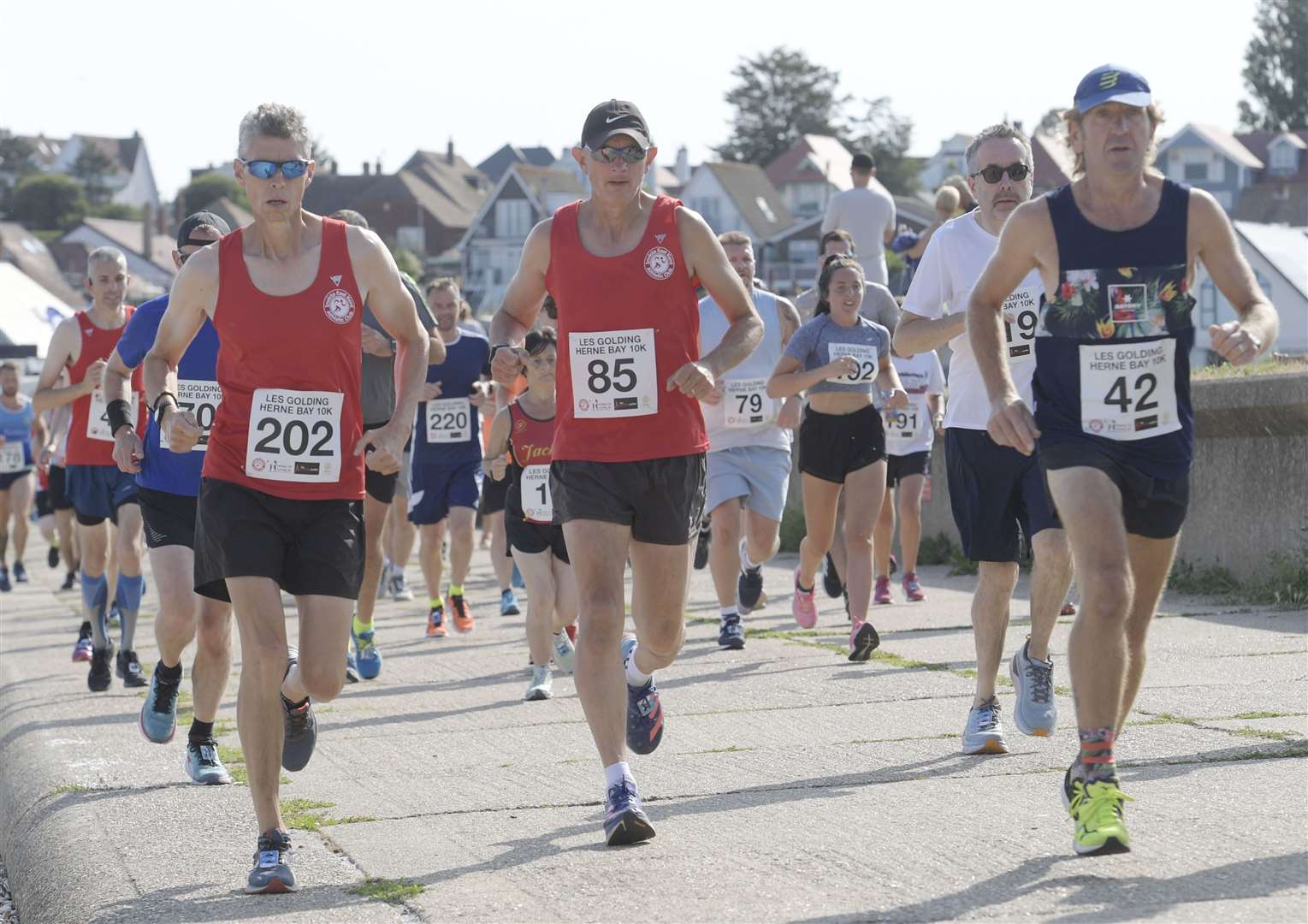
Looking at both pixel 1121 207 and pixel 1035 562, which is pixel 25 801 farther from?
pixel 1121 207

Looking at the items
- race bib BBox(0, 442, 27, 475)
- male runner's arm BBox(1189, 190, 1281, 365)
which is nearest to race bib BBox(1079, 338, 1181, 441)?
male runner's arm BBox(1189, 190, 1281, 365)

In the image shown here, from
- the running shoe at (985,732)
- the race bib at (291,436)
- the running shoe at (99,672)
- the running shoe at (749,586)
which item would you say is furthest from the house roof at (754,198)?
the race bib at (291,436)

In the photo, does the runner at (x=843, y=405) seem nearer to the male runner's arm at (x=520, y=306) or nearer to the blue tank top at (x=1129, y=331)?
the male runner's arm at (x=520, y=306)

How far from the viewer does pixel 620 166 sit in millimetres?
6203

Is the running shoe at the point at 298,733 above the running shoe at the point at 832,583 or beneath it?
above

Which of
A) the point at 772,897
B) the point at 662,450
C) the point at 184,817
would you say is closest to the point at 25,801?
the point at 184,817

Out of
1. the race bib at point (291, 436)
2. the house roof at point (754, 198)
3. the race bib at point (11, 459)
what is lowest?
the race bib at point (11, 459)

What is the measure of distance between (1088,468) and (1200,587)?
22.0 ft

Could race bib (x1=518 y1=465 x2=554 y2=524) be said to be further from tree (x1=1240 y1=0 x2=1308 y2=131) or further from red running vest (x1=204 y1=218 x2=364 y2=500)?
tree (x1=1240 y1=0 x2=1308 y2=131)

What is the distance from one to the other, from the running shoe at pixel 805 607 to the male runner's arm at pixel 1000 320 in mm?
5304

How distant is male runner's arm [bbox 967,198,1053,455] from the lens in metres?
5.41

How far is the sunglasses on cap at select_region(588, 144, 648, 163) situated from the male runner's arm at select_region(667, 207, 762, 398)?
229 mm

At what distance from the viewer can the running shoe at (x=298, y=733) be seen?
20.8 feet

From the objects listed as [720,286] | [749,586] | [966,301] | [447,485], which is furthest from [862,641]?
[447,485]
